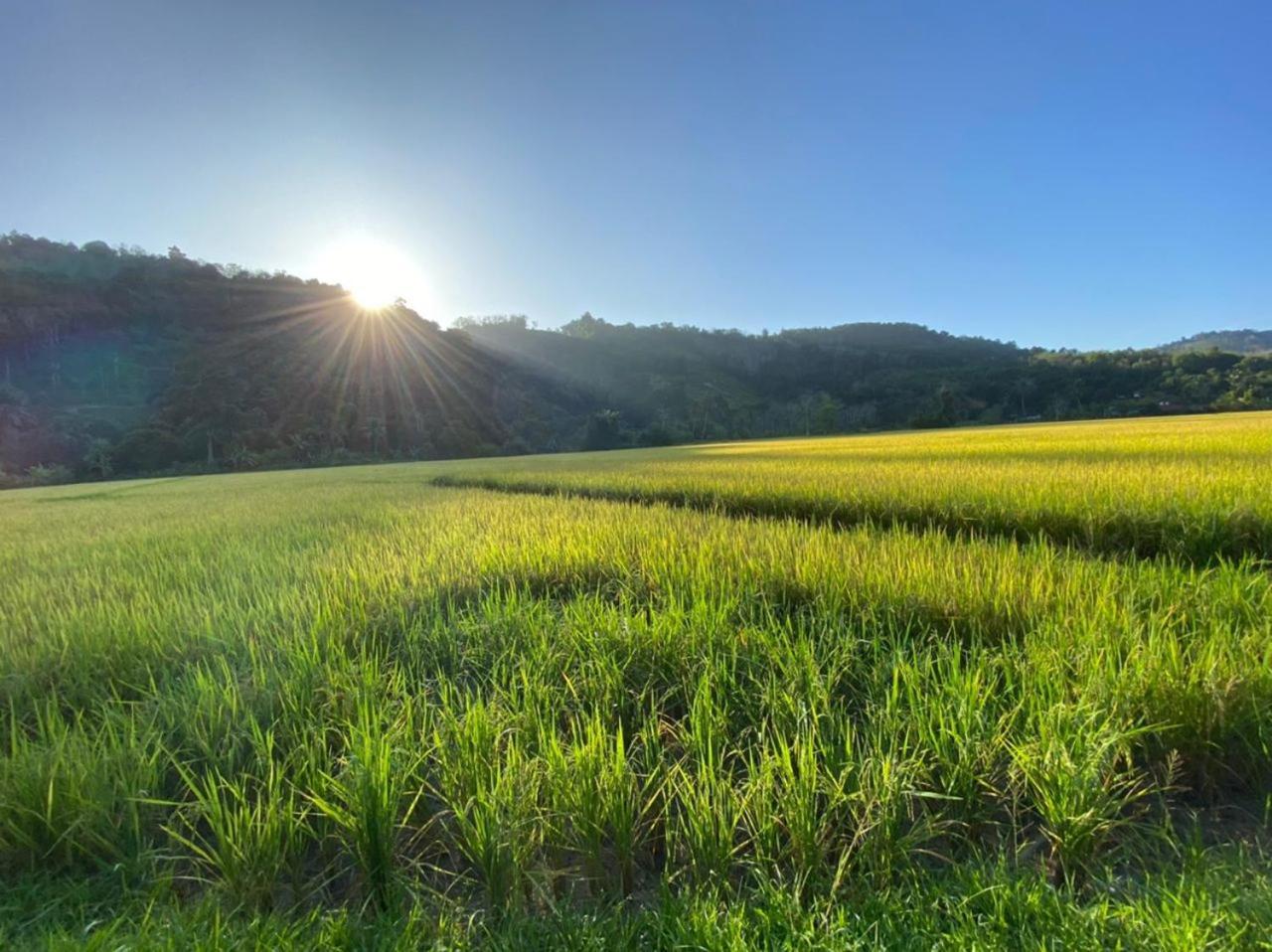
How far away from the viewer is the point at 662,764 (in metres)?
1.36

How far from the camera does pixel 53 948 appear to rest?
2.80 ft

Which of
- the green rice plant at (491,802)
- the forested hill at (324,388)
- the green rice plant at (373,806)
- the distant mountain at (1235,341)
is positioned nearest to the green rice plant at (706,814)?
the green rice plant at (491,802)

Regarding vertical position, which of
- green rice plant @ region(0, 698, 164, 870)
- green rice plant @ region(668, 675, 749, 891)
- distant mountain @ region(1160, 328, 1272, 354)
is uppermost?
distant mountain @ region(1160, 328, 1272, 354)

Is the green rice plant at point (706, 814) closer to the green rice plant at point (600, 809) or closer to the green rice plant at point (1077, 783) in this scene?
the green rice plant at point (600, 809)

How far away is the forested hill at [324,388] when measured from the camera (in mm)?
49094

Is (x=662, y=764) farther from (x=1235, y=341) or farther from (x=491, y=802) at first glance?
(x=1235, y=341)

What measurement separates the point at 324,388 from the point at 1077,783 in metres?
70.5

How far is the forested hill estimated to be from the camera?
4909 cm

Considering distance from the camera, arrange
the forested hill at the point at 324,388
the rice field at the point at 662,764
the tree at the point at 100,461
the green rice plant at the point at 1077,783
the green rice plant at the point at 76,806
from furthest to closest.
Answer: the forested hill at the point at 324,388 → the tree at the point at 100,461 → the green rice plant at the point at 76,806 → the green rice plant at the point at 1077,783 → the rice field at the point at 662,764

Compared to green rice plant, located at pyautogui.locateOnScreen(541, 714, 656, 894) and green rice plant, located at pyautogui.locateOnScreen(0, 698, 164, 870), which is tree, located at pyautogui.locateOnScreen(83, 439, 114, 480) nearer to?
green rice plant, located at pyautogui.locateOnScreen(0, 698, 164, 870)

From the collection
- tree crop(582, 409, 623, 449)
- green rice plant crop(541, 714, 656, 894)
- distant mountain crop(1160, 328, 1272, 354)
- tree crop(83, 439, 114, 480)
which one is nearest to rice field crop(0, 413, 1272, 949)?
green rice plant crop(541, 714, 656, 894)

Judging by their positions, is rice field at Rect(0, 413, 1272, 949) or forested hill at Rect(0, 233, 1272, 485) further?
forested hill at Rect(0, 233, 1272, 485)

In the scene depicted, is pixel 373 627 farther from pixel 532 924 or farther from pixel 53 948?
pixel 532 924

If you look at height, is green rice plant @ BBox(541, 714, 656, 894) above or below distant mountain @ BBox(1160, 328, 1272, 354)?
below
